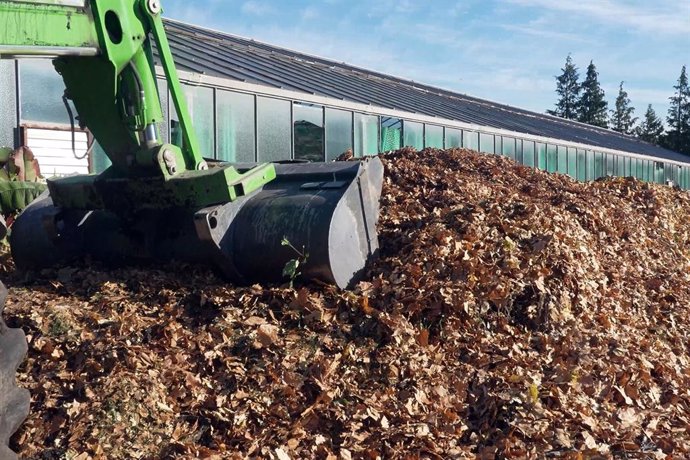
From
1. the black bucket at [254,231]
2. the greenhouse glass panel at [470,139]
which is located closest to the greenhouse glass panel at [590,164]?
the greenhouse glass panel at [470,139]

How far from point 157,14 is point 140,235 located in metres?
1.67

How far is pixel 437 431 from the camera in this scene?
14.9ft

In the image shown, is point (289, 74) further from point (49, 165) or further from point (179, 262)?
point (179, 262)

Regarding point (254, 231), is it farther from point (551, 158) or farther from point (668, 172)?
point (668, 172)

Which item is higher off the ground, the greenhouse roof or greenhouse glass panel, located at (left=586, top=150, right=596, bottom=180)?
the greenhouse roof

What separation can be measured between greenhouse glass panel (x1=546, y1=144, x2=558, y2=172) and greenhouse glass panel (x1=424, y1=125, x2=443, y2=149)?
24.9 feet

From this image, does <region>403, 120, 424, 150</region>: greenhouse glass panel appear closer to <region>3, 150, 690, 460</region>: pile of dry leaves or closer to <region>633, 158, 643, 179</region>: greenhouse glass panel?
<region>3, 150, 690, 460</region>: pile of dry leaves

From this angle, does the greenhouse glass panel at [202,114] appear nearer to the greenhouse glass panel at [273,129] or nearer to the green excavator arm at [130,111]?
the greenhouse glass panel at [273,129]

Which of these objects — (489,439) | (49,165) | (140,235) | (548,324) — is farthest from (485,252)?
(49,165)

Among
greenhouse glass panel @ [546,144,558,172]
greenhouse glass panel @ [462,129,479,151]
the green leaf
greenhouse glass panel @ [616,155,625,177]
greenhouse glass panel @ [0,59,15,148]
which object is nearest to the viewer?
the green leaf

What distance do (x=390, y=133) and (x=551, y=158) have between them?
10904 mm

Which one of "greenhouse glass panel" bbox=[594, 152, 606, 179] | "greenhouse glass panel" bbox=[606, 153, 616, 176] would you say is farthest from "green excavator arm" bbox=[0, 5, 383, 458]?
"greenhouse glass panel" bbox=[606, 153, 616, 176]

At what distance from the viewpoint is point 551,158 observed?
96.3 ft

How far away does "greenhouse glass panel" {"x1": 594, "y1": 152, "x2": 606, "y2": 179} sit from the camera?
33.1 m
